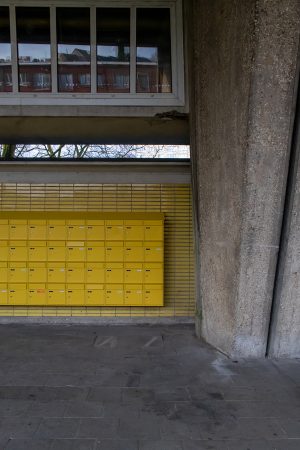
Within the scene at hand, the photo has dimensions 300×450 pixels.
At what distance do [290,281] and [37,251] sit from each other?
181 inches

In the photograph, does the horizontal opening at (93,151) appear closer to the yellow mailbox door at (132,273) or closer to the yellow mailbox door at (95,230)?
the yellow mailbox door at (95,230)

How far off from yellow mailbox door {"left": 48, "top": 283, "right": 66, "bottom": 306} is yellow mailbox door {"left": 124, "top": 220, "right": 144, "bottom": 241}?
1545 mm

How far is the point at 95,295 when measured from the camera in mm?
7750

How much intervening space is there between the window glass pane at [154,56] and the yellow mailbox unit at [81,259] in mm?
2342

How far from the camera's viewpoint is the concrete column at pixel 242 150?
501 cm

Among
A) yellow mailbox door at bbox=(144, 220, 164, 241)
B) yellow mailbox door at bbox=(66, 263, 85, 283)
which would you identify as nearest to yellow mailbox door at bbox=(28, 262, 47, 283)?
yellow mailbox door at bbox=(66, 263, 85, 283)

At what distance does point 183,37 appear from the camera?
23.1ft

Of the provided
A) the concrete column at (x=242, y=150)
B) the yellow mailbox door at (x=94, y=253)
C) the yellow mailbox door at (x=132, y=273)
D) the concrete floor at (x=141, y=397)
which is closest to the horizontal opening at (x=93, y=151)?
the concrete column at (x=242, y=150)

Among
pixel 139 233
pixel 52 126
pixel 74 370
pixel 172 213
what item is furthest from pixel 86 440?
pixel 52 126

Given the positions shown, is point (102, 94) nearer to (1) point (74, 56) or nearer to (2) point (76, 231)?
(1) point (74, 56)

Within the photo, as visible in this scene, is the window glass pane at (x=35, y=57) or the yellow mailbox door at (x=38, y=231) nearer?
the window glass pane at (x=35, y=57)

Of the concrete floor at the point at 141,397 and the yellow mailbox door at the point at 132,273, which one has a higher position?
the yellow mailbox door at the point at 132,273

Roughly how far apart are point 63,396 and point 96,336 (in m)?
2.59

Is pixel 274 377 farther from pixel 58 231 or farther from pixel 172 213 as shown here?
pixel 58 231
